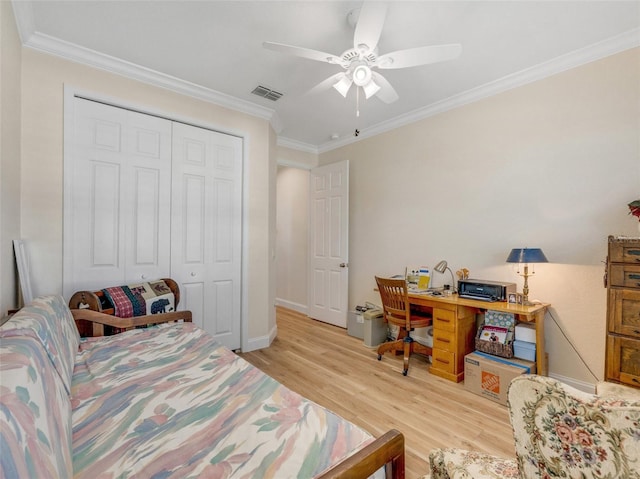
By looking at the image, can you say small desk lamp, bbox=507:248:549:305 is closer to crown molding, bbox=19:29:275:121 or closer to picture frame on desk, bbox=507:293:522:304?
picture frame on desk, bbox=507:293:522:304

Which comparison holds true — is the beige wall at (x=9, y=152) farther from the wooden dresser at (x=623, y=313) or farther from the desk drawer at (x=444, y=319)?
the wooden dresser at (x=623, y=313)

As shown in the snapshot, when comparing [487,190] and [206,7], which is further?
[487,190]

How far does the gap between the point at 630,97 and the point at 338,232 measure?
10.4ft

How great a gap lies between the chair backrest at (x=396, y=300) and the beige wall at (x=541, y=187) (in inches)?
28.9

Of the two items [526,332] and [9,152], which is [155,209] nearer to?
[9,152]

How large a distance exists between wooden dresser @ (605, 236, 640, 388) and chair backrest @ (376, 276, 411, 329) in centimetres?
141

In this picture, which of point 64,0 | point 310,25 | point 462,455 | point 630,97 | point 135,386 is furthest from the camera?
point 630,97

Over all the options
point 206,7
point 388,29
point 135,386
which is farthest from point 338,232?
point 135,386

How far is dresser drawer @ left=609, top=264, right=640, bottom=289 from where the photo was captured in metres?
1.86

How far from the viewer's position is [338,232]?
14.3 ft

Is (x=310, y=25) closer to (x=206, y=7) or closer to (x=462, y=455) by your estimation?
(x=206, y=7)

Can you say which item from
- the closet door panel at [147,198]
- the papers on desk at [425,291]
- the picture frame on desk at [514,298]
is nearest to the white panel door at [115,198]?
the closet door panel at [147,198]

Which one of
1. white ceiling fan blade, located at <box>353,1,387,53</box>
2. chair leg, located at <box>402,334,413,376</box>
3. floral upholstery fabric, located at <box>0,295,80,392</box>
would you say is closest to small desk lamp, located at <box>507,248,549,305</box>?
chair leg, located at <box>402,334,413,376</box>

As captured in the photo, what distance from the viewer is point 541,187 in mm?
2660
